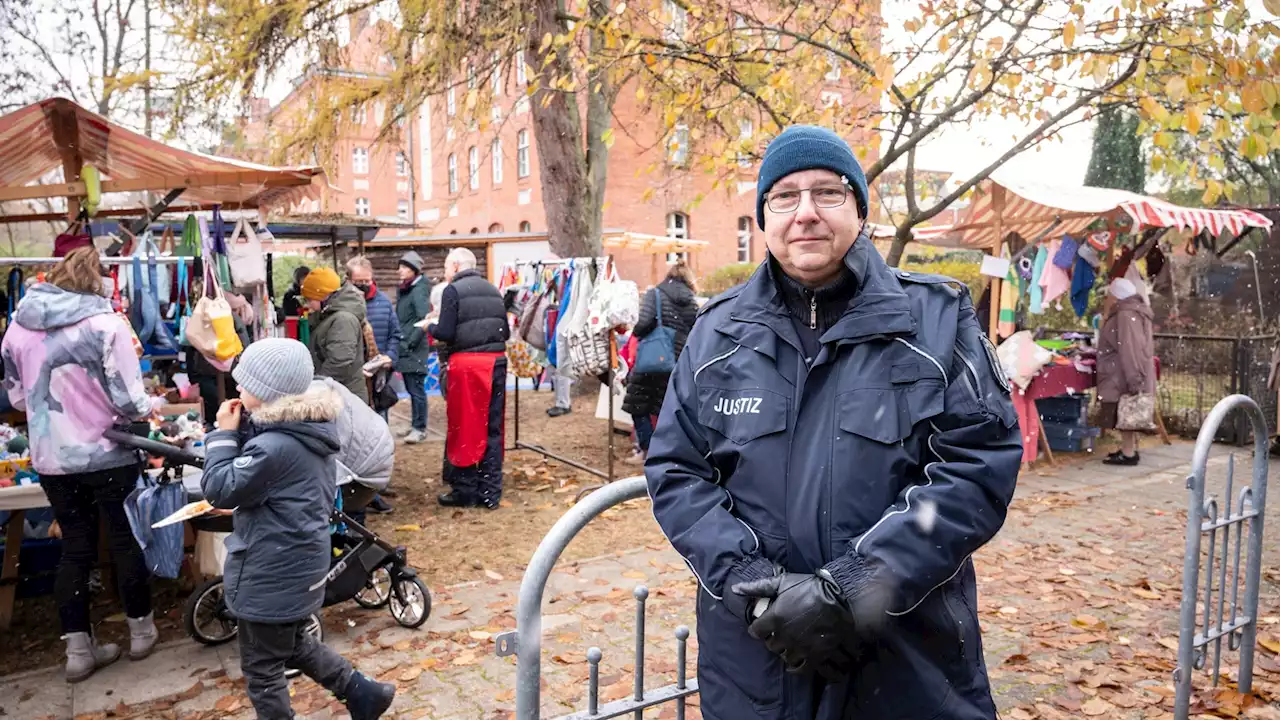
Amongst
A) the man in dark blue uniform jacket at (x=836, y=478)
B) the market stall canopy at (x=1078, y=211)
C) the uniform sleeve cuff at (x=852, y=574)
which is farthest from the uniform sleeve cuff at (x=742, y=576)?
the market stall canopy at (x=1078, y=211)

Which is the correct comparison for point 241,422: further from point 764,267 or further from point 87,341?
point 764,267

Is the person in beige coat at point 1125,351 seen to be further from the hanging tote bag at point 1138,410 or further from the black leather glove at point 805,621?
the black leather glove at point 805,621

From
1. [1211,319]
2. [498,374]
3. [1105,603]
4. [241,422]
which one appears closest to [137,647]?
[241,422]

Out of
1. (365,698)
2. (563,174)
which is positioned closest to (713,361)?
(365,698)

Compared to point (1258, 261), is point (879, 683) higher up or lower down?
lower down

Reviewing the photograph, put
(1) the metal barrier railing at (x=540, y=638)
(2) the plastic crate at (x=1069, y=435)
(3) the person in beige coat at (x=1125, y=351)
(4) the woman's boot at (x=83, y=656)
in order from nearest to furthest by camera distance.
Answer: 1. (1) the metal barrier railing at (x=540, y=638)
2. (4) the woman's boot at (x=83, y=656)
3. (3) the person in beige coat at (x=1125, y=351)
4. (2) the plastic crate at (x=1069, y=435)

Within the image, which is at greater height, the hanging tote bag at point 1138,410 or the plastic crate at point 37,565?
the hanging tote bag at point 1138,410

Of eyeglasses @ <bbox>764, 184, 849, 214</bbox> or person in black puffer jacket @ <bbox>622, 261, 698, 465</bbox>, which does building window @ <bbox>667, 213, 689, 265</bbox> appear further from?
eyeglasses @ <bbox>764, 184, 849, 214</bbox>

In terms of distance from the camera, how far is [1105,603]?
523cm

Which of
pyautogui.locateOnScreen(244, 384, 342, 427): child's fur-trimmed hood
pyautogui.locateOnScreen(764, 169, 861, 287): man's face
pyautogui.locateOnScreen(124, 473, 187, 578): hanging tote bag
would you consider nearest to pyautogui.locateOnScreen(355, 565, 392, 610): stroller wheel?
pyautogui.locateOnScreen(124, 473, 187, 578): hanging tote bag

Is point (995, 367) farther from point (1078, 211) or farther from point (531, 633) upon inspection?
point (1078, 211)

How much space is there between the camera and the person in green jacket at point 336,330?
23.8 feet

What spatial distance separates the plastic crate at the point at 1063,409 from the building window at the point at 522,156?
2606cm

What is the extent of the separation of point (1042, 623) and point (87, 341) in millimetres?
5247
